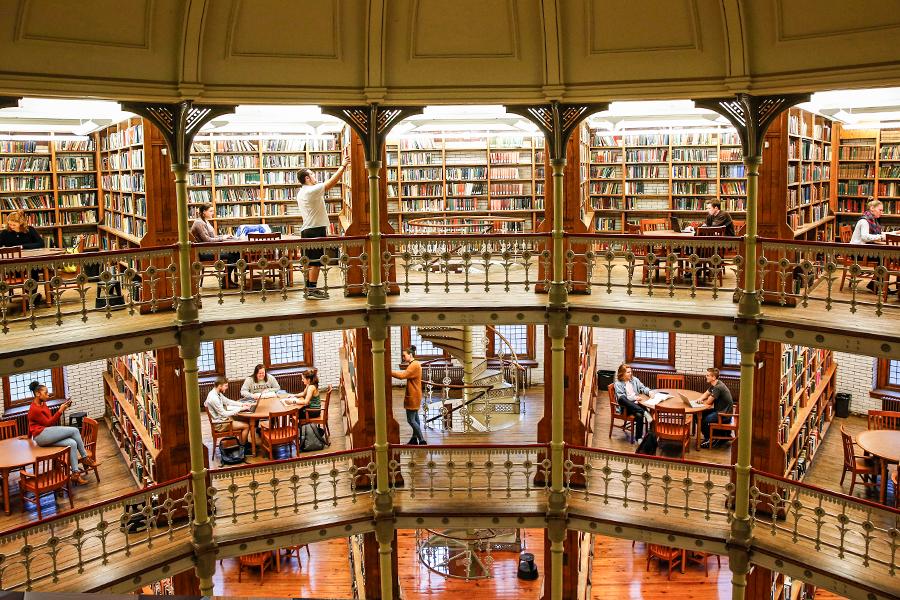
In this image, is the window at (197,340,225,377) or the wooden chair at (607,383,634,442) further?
the window at (197,340,225,377)

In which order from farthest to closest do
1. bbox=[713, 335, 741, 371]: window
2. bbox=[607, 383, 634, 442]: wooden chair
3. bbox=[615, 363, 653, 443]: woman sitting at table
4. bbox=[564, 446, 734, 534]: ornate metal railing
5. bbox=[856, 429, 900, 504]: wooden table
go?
bbox=[713, 335, 741, 371]: window → bbox=[607, 383, 634, 442]: wooden chair → bbox=[615, 363, 653, 443]: woman sitting at table → bbox=[856, 429, 900, 504]: wooden table → bbox=[564, 446, 734, 534]: ornate metal railing

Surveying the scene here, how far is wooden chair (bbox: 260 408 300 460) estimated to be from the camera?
503 inches

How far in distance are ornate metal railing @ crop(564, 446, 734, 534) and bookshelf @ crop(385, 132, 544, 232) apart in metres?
5.87

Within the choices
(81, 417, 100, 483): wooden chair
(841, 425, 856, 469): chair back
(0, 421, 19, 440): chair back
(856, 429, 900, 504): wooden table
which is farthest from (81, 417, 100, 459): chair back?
(856, 429, 900, 504): wooden table

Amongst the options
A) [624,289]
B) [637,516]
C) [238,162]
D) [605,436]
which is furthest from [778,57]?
[238,162]

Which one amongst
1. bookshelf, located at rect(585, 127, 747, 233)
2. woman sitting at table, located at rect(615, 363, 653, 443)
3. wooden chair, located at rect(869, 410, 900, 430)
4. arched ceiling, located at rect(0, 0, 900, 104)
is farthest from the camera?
bookshelf, located at rect(585, 127, 747, 233)

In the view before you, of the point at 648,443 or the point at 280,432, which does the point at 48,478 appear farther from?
the point at 648,443

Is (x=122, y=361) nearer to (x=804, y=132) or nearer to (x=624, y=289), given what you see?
(x=624, y=289)

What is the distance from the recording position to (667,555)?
1248 centimetres

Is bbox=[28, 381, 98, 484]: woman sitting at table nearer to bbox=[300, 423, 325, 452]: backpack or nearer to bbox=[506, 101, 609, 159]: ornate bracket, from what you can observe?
bbox=[300, 423, 325, 452]: backpack

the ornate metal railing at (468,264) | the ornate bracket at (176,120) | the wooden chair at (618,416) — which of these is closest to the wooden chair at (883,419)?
→ the wooden chair at (618,416)

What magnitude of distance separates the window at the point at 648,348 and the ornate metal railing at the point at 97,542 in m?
9.49

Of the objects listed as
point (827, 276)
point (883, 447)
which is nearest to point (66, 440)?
point (827, 276)

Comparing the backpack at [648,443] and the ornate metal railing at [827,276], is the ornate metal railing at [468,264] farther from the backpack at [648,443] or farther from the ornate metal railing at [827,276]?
the backpack at [648,443]
